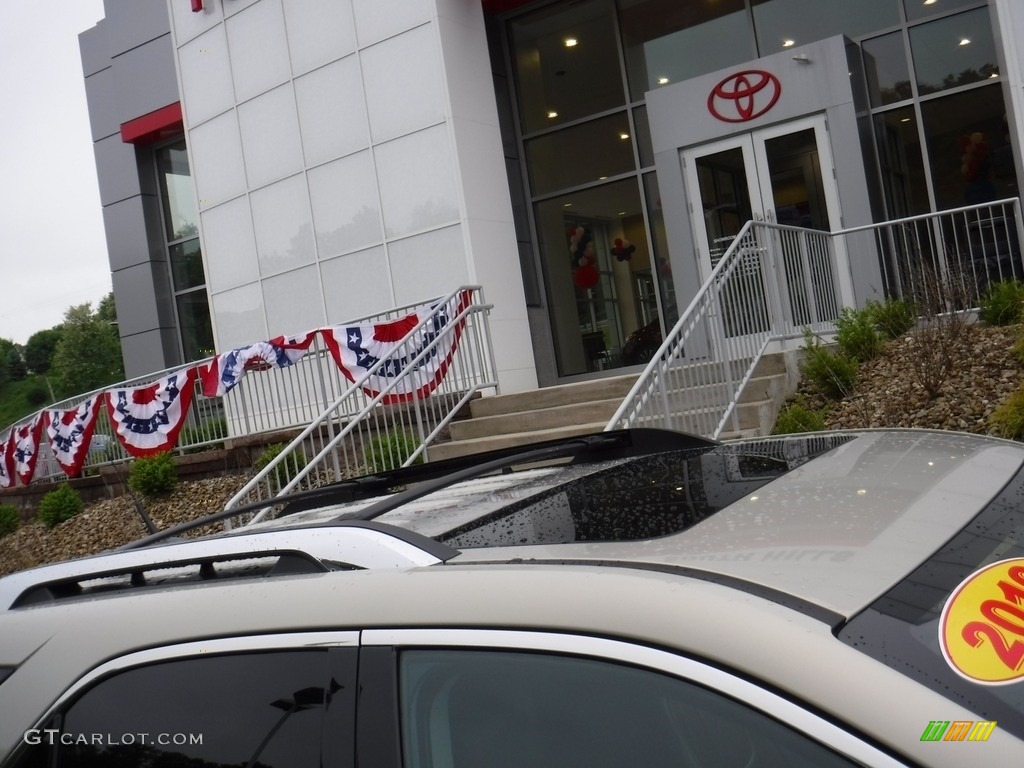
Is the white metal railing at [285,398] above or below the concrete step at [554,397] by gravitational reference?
above

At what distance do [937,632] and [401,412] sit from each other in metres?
8.82

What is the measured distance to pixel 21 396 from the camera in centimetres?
8388

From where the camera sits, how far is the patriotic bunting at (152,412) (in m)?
13.6

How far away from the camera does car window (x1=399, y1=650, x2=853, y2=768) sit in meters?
1.15

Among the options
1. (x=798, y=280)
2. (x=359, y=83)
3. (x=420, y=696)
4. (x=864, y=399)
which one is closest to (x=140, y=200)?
(x=359, y=83)

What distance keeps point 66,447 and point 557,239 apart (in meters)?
8.52

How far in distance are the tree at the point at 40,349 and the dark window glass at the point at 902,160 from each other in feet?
308

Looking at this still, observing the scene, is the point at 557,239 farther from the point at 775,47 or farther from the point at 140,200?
the point at 140,200

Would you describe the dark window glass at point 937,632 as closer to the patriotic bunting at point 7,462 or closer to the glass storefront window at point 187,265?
the patriotic bunting at point 7,462

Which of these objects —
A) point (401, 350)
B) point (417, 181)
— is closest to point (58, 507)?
A: point (417, 181)

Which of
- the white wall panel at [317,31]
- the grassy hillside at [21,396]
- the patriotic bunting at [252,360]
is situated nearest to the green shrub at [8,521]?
the patriotic bunting at [252,360]

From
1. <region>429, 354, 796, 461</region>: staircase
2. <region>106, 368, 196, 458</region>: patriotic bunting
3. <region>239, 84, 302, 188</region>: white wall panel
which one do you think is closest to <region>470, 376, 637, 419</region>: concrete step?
<region>429, 354, 796, 461</region>: staircase

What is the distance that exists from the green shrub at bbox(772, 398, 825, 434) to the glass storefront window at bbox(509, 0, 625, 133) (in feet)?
25.8
